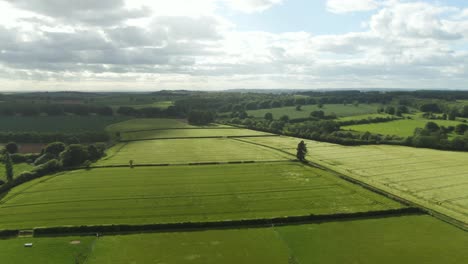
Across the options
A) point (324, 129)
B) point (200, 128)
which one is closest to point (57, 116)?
point (200, 128)

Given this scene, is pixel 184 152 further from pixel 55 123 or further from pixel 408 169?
pixel 55 123

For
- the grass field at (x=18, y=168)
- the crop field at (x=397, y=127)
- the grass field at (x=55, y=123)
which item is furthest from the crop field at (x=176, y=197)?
the grass field at (x=55, y=123)

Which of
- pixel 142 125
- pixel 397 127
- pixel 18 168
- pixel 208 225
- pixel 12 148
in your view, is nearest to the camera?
pixel 208 225

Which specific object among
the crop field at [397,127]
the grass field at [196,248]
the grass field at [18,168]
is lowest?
the grass field at [18,168]

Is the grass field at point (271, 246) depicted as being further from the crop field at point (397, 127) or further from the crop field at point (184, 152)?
the crop field at point (397, 127)

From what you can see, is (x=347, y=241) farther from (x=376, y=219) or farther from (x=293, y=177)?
(x=293, y=177)

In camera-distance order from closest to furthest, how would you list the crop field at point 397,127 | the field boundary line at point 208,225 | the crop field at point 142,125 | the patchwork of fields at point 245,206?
the patchwork of fields at point 245,206 < the field boundary line at point 208,225 < the crop field at point 397,127 < the crop field at point 142,125

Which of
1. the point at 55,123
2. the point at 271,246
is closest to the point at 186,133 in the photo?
the point at 55,123
